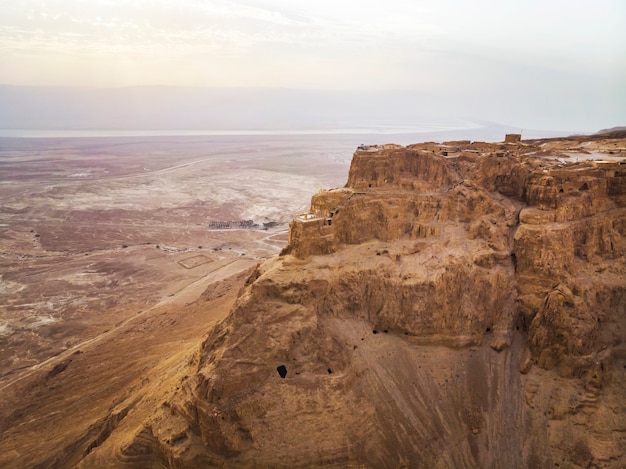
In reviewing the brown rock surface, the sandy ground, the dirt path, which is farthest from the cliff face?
the sandy ground

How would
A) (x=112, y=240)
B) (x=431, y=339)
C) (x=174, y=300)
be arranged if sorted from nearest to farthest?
(x=431, y=339)
(x=174, y=300)
(x=112, y=240)

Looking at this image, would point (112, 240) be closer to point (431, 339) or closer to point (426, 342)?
point (426, 342)

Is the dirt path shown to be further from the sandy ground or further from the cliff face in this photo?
the cliff face

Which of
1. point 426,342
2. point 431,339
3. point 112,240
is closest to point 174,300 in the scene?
point 112,240

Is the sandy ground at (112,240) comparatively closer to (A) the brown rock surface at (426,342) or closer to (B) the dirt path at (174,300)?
(B) the dirt path at (174,300)

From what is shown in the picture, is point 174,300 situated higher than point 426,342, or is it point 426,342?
point 426,342

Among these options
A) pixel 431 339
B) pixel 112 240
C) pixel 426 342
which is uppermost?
pixel 431 339
